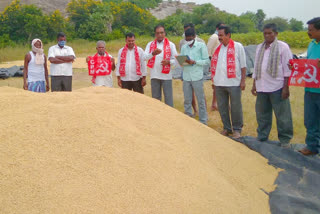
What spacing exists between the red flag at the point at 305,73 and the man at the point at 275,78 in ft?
0.38

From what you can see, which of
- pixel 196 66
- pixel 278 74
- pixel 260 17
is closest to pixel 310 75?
pixel 278 74

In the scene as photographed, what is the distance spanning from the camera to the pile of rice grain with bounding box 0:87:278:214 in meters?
1.88

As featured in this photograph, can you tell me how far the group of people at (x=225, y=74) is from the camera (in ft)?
11.6

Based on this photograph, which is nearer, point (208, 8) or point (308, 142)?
point (308, 142)

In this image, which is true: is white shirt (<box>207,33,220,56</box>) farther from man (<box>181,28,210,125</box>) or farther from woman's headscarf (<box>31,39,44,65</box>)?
woman's headscarf (<box>31,39,44,65</box>)

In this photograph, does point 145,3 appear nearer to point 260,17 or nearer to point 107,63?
point 260,17

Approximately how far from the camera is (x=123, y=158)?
2.21 meters

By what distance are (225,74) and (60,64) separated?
8.05ft

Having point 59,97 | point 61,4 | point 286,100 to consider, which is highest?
point 61,4

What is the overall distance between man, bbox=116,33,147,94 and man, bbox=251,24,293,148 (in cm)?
170

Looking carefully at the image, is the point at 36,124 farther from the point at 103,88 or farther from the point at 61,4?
the point at 61,4

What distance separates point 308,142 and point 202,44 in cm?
191

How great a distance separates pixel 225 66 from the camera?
3984 millimetres

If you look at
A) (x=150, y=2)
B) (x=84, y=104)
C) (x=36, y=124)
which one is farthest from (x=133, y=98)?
(x=150, y=2)
